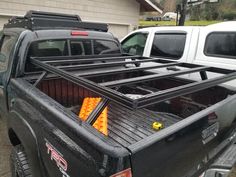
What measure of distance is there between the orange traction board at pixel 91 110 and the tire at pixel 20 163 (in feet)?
2.26

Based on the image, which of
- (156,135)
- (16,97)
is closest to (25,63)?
(16,97)

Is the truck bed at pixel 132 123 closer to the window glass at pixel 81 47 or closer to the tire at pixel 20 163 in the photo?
the tire at pixel 20 163

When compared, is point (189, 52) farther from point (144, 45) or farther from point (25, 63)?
point (25, 63)

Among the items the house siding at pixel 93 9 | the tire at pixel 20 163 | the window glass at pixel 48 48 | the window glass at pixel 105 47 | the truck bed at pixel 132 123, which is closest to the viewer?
the tire at pixel 20 163

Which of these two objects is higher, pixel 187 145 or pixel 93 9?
pixel 93 9

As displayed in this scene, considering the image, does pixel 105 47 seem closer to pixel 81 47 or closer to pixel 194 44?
pixel 81 47

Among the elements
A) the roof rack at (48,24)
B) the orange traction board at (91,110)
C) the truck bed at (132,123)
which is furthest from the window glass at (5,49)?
the truck bed at (132,123)

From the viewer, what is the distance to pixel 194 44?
516 cm

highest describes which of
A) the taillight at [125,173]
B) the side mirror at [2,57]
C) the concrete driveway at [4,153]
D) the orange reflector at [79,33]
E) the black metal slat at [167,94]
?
the orange reflector at [79,33]

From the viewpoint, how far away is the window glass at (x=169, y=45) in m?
5.39

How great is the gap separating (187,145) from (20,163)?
160cm

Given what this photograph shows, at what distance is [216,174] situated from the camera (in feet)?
7.29

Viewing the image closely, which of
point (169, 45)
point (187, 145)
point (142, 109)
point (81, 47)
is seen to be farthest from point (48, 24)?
point (169, 45)

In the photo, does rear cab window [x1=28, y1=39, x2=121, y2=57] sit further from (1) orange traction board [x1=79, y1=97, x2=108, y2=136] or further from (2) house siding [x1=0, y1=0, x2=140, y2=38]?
(2) house siding [x1=0, y1=0, x2=140, y2=38]
